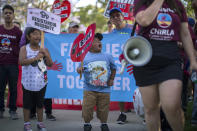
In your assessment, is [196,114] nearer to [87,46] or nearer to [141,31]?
[87,46]

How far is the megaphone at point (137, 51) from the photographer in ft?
10.2

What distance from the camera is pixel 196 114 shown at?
520 cm

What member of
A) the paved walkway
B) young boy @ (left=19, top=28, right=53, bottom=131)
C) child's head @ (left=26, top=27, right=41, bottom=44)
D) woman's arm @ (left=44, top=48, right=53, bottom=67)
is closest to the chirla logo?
child's head @ (left=26, top=27, right=41, bottom=44)

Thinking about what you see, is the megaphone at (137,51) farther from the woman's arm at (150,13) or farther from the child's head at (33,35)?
the child's head at (33,35)

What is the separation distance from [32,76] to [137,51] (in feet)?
7.55

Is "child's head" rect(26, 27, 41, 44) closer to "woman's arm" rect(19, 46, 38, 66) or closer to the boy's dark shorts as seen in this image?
"woman's arm" rect(19, 46, 38, 66)

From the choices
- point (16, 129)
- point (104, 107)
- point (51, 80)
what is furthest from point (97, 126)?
point (51, 80)

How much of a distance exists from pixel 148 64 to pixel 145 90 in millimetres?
259

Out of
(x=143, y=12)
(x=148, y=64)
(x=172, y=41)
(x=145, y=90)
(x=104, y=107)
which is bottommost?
(x=104, y=107)

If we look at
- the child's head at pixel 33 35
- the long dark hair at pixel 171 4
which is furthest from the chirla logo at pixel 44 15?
the long dark hair at pixel 171 4

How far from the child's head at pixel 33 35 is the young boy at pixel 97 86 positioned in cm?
83

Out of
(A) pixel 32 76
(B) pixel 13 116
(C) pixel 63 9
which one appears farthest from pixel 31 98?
(C) pixel 63 9

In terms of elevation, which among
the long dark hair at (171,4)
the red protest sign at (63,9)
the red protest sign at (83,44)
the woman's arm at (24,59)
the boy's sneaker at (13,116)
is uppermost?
the red protest sign at (63,9)

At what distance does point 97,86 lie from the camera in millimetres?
5105
